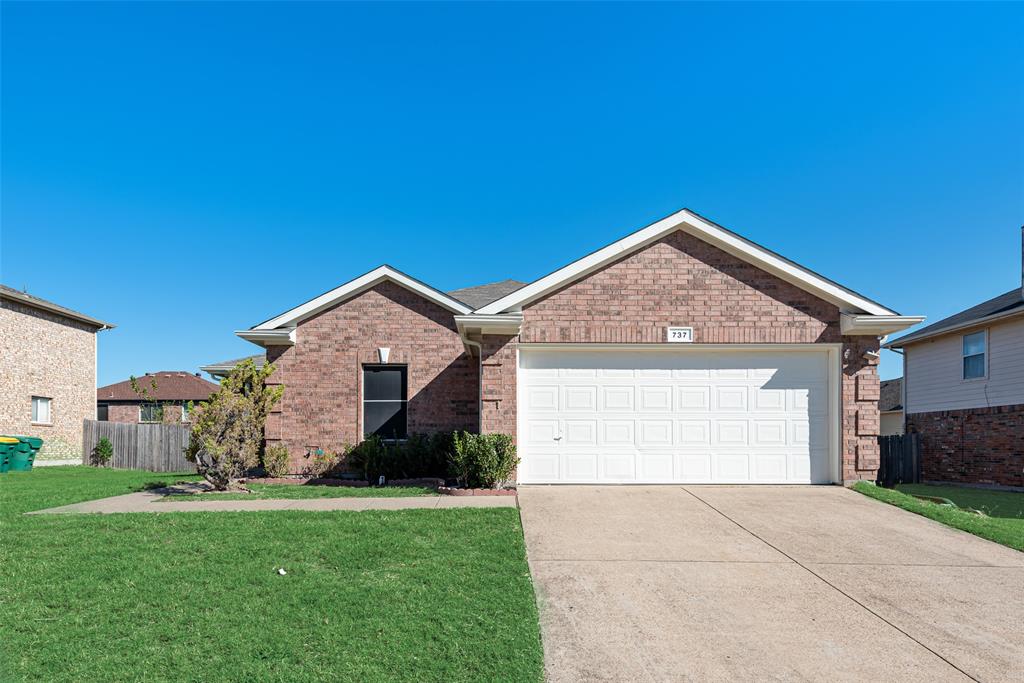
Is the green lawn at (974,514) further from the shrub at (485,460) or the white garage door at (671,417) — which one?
the shrub at (485,460)

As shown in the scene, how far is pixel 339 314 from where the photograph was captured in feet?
45.8

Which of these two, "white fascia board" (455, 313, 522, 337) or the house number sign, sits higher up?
"white fascia board" (455, 313, 522, 337)

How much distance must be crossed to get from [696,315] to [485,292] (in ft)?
28.8

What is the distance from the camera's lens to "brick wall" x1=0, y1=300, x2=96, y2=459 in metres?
19.0

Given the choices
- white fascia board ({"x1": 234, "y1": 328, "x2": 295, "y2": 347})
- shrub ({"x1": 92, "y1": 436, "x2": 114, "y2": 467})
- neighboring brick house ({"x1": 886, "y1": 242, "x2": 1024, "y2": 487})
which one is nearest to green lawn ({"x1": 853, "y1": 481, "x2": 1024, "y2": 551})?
neighboring brick house ({"x1": 886, "y1": 242, "x2": 1024, "y2": 487})

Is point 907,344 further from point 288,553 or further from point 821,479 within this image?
point 288,553

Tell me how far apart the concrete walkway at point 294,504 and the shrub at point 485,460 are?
48 cm

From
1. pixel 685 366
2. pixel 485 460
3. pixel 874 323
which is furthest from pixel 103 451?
pixel 874 323

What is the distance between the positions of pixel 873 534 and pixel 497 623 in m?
5.63

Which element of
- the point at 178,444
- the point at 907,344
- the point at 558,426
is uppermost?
the point at 907,344

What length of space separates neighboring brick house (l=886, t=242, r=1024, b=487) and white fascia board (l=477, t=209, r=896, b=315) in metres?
6.71

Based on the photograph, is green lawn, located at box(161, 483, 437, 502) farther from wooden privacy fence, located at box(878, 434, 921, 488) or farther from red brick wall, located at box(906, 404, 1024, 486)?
red brick wall, located at box(906, 404, 1024, 486)

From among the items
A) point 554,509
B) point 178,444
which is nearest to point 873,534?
point 554,509

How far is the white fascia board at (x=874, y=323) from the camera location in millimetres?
10336
